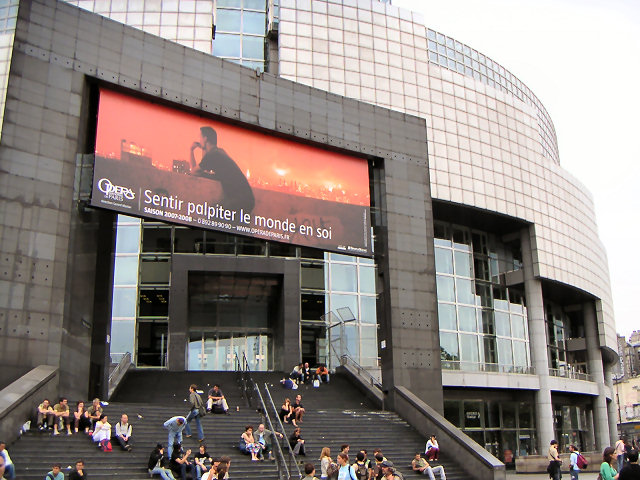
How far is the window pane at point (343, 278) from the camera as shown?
39.3m

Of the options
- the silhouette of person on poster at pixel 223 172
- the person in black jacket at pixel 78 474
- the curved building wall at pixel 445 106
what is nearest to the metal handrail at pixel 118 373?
the silhouette of person on poster at pixel 223 172

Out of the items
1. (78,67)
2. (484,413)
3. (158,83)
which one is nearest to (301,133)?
(158,83)

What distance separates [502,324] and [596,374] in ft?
38.2

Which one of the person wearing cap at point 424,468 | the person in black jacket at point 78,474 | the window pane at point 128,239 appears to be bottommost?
the person wearing cap at point 424,468

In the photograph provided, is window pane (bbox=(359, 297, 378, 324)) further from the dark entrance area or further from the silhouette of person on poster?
the silhouette of person on poster

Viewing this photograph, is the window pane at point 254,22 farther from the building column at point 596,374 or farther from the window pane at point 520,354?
the building column at point 596,374

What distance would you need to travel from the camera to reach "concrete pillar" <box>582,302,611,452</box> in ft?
169

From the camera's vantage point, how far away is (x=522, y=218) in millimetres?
44875

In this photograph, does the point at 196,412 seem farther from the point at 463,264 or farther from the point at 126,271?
the point at 463,264

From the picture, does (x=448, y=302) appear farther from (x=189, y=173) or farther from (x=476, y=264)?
(x=189, y=173)

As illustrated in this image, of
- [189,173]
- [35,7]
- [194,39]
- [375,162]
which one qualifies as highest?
[194,39]

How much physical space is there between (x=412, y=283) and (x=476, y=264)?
63.1 feet

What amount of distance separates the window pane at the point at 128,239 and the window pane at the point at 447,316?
60.8ft

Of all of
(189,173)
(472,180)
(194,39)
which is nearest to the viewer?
(189,173)
